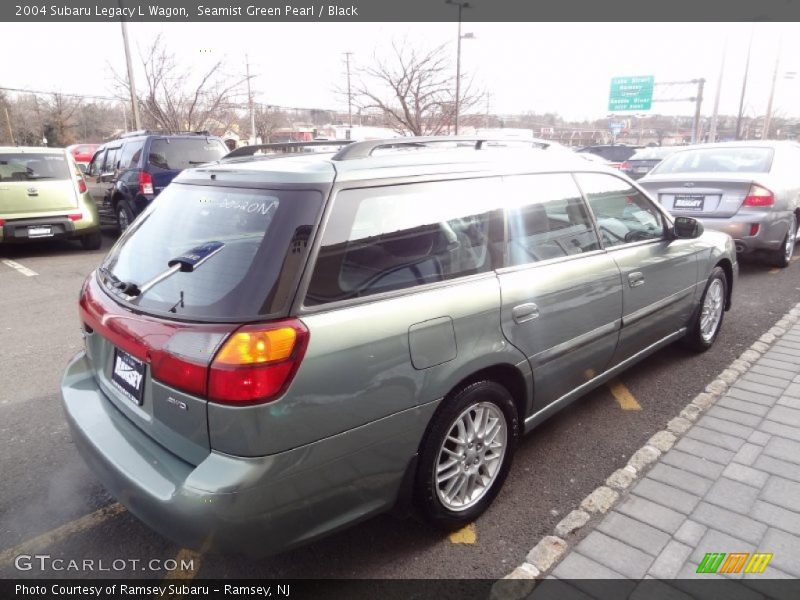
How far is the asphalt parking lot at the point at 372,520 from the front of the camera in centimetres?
232

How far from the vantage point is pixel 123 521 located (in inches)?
102

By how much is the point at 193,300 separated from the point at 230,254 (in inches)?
8.5

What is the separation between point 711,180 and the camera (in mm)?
6848

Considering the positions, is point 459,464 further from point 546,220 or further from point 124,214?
point 124,214

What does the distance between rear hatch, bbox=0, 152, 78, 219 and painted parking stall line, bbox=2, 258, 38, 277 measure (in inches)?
27.6

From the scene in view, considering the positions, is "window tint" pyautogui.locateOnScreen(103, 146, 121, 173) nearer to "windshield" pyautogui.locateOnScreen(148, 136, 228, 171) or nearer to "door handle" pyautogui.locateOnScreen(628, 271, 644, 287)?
"windshield" pyautogui.locateOnScreen(148, 136, 228, 171)

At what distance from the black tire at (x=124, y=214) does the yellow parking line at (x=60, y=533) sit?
8.18 meters

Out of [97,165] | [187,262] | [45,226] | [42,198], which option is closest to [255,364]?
[187,262]

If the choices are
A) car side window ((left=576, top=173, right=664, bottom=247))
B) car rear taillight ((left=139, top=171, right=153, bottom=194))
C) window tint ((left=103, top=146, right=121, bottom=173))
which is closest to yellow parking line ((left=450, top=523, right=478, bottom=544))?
car side window ((left=576, top=173, right=664, bottom=247))

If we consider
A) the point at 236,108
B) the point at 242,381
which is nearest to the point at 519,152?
the point at 242,381

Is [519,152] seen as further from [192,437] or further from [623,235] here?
[192,437]

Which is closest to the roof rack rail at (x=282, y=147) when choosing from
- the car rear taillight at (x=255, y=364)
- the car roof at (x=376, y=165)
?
the car roof at (x=376, y=165)

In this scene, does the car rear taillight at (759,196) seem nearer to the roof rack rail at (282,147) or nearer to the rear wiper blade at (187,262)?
the roof rack rail at (282,147)

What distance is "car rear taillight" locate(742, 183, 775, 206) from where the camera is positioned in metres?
6.61
